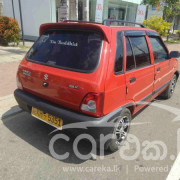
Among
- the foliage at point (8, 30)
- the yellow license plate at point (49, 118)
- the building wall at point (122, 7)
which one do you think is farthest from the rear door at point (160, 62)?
the building wall at point (122, 7)

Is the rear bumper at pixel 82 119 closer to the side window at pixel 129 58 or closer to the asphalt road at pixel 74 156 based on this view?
the asphalt road at pixel 74 156

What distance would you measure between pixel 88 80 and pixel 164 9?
18.4m

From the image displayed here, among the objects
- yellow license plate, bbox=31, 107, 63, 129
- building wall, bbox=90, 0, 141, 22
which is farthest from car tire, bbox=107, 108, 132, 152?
building wall, bbox=90, 0, 141, 22

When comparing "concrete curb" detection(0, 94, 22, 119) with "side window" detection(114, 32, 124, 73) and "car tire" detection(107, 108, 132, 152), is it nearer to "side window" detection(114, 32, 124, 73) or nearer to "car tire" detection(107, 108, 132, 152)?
"car tire" detection(107, 108, 132, 152)

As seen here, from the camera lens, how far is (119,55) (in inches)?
102

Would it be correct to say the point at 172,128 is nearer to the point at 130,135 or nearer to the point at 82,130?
the point at 130,135

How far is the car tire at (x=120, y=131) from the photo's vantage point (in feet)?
8.72

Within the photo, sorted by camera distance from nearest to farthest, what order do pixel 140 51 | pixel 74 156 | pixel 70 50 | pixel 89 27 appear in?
pixel 89 27 < pixel 70 50 < pixel 74 156 < pixel 140 51

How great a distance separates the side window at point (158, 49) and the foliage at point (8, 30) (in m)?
8.84

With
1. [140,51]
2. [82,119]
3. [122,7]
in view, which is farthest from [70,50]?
[122,7]

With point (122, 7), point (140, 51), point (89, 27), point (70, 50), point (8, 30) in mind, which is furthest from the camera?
point (122, 7)

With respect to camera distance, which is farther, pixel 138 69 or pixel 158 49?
pixel 158 49

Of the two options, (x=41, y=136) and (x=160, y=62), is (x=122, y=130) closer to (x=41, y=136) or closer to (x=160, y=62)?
(x=41, y=136)

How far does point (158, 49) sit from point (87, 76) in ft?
7.18
